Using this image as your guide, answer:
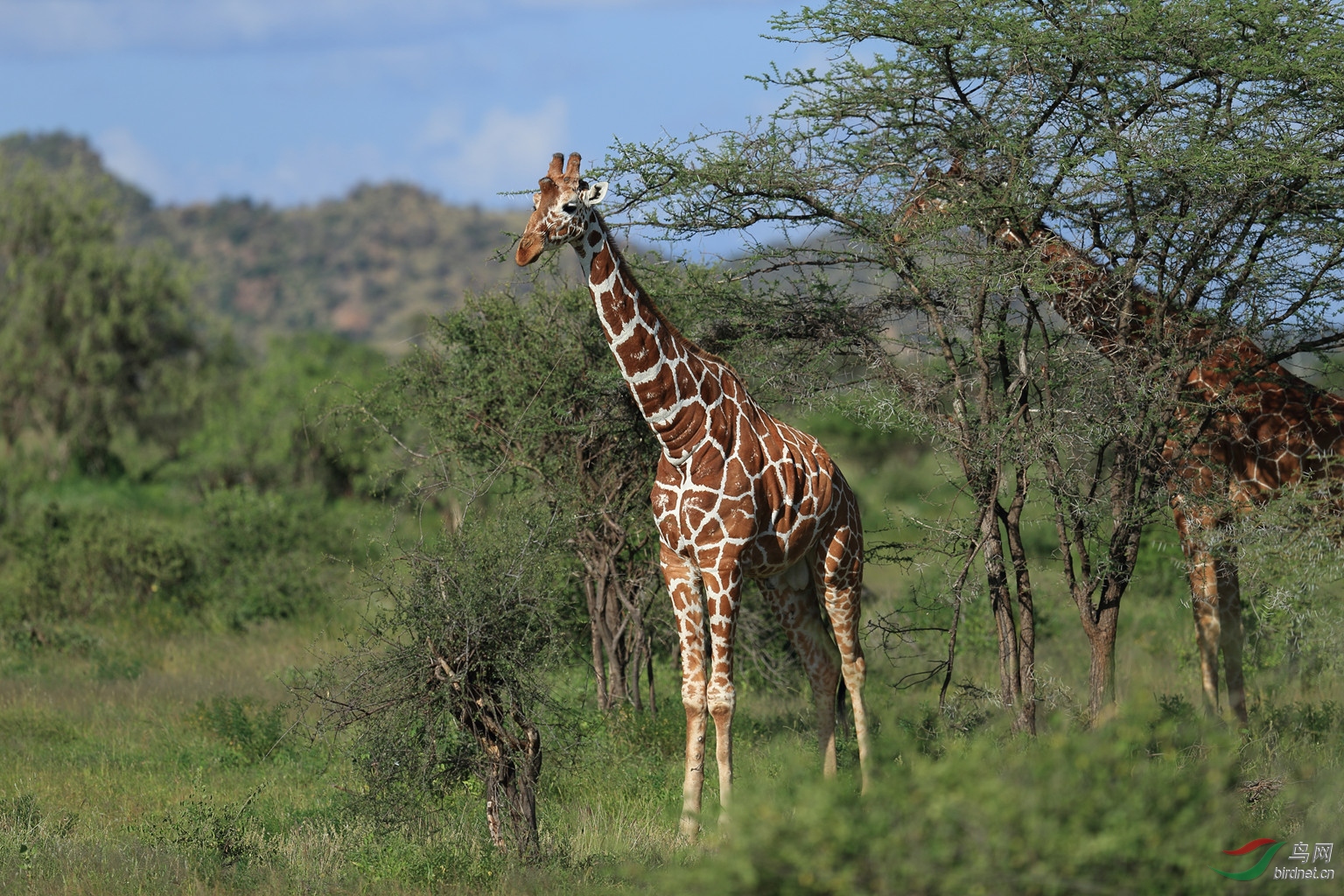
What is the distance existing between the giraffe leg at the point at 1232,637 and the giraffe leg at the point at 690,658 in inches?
186

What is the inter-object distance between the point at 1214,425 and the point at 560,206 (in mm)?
5431

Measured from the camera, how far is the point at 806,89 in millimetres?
9398

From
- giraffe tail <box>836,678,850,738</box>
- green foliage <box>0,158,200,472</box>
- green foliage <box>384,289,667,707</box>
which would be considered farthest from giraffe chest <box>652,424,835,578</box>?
green foliage <box>0,158,200,472</box>

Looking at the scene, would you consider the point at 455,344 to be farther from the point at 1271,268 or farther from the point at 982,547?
the point at 1271,268

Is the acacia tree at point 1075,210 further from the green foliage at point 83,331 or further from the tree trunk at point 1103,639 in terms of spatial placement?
the green foliage at point 83,331

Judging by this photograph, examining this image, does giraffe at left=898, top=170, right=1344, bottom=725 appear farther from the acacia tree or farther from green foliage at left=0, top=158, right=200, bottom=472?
green foliage at left=0, top=158, right=200, bottom=472

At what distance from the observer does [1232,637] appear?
10742 mm

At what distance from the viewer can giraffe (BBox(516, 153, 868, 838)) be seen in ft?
26.8

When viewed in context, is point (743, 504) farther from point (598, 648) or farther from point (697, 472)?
point (598, 648)

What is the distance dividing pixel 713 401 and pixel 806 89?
2.49m

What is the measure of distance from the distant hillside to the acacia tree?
351 feet

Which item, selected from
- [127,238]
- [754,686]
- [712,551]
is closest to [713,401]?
[712,551]

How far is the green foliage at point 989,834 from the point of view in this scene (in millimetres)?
4586

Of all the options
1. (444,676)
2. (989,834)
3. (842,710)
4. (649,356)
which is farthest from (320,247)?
(989,834)
